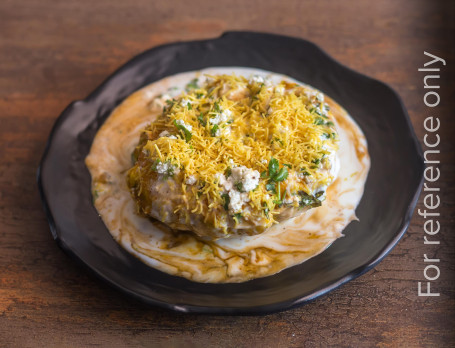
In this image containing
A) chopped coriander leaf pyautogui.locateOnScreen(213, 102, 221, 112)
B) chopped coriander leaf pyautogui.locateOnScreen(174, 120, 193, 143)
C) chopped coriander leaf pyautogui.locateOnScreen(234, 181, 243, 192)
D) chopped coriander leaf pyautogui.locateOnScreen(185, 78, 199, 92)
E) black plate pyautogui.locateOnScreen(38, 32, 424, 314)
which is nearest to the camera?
chopped coriander leaf pyautogui.locateOnScreen(234, 181, 243, 192)

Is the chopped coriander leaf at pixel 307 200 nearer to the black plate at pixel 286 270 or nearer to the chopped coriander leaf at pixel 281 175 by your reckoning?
the chopped coriander leaf at pixel 281 175

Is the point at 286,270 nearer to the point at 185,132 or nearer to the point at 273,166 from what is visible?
the point at 273,166

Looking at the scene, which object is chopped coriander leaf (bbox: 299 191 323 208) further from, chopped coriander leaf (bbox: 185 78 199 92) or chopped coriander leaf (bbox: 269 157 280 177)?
chopped coriander leaf (bbox: 185 78 199 92)

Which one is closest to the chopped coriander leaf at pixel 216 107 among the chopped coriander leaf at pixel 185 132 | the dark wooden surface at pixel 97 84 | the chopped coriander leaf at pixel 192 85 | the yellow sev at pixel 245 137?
the yellow sev at pixel 245 137

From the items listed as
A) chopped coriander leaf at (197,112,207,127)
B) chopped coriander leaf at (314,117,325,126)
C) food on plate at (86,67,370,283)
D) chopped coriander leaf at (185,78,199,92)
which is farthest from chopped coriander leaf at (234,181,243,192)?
A: chopped coriander leaf at (185,78,199,92)

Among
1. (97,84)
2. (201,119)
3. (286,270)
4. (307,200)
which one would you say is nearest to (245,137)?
(201,119)

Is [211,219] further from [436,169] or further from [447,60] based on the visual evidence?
[447,60]
